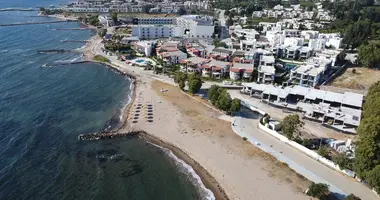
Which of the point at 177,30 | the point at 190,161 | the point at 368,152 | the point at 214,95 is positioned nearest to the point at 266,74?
the point at 214,95

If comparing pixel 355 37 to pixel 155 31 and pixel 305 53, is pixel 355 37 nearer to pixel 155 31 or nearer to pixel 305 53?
pixel 305 53

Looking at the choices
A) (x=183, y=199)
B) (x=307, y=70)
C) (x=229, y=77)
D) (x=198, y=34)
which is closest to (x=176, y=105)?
(x=229, y=77)

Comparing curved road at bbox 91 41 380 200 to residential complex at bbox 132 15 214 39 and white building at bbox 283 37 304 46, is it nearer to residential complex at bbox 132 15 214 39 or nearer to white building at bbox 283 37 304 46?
white building at bbox 283 37 304 46

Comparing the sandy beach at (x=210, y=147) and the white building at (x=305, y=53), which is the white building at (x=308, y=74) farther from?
the sandy beach at (x=210, y=147)

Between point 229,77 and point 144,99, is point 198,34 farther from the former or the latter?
point 144,99

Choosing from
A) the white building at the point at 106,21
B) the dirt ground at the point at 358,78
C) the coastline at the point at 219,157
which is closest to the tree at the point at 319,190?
the coastline at the point at 219,157

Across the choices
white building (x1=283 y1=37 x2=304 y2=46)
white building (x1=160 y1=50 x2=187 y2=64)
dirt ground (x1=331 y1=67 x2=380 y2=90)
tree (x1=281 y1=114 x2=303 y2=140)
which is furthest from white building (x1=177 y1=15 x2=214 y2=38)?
tree (x1=281 y1=114 x2=303 y2=140)

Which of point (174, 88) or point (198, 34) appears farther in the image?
point (198, 34)

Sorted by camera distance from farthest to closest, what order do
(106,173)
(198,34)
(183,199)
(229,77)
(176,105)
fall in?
(198,34) < (229,77) < (176,105) < (106,173) < (183,199)
